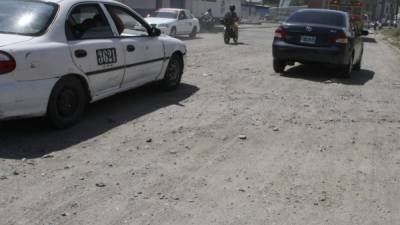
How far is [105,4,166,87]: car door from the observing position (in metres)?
7.60

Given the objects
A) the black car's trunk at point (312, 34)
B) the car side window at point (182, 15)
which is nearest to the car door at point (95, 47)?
the black car's trunk at point (312, 34)

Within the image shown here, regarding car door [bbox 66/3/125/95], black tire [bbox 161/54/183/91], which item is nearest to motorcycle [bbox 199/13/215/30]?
black tire [bbox 161/54/183/91]

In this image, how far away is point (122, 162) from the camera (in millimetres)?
5457

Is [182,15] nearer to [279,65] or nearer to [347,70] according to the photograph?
[279,65]

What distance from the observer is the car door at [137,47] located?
7598 mm

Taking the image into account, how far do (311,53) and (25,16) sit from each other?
22.7 feet

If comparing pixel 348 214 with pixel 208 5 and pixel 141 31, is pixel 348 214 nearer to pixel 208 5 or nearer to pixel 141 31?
pixel 141 31

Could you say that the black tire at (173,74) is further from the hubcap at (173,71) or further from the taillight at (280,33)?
the taillight at (280,33)

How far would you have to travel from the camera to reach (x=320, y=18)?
40.4 feet

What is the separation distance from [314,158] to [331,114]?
2.41m

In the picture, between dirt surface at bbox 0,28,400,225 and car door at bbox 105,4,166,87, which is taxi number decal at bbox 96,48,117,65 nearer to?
car door at bbox 105,4,166,87

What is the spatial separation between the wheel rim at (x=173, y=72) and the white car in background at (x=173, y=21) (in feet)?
47.6

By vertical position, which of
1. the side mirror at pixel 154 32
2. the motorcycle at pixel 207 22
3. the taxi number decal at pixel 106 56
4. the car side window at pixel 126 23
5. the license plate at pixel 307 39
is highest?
the car side window at pixel 126 23

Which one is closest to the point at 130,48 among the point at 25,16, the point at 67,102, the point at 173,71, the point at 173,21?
the point at 67,102
